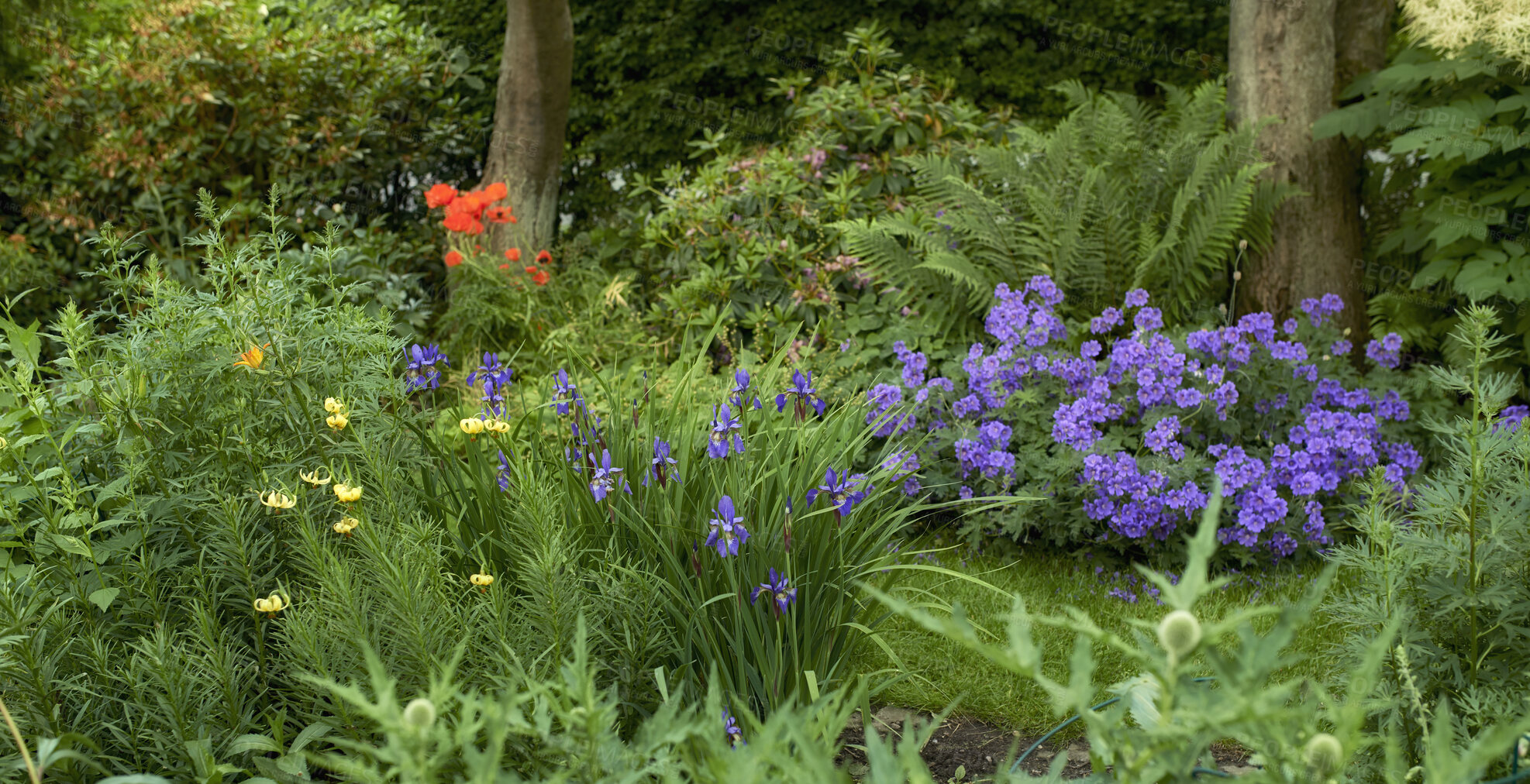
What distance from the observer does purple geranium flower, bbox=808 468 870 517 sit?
204cm

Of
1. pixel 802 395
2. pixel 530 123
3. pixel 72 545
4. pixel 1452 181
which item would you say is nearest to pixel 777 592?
pixel 802 395

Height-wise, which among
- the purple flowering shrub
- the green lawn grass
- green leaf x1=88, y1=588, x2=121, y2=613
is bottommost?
the green lawn grass

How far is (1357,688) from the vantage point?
0.86m

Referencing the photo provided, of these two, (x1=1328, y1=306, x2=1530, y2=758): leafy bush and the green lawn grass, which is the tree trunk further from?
(x1=1328, y1=306, x2=1530, y2=758): leafy bush

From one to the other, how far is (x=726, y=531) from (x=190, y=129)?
6251 mm

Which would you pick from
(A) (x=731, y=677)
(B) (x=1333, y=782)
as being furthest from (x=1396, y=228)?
(B) (x=1333, y=782)

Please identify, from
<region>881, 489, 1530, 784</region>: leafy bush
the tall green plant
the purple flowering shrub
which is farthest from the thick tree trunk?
<region>881, 489, 1530, 784</region>: leafy bush

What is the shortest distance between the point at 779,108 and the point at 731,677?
646cm

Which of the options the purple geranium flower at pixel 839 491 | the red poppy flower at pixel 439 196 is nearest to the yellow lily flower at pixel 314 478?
the purple geranium flower at pixel 839 491

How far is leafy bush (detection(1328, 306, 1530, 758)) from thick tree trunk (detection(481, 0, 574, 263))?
544 cm

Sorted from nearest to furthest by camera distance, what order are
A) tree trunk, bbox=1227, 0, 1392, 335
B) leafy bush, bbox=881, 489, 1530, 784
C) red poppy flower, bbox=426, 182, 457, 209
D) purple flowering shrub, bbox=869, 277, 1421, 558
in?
1. leafy bush, bbox=881, 489, 1530, 784
2. purple flowering shrub, bbox=869, 277, 1421, 558
3. tree trunk, bbox=1227, 0, 1392, 335
4. red poppy flower, bbox=426, 182, 457, 209

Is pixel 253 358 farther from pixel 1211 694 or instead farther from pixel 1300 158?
pixel 1300 158

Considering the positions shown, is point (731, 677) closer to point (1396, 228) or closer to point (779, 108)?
point (1396, 228)

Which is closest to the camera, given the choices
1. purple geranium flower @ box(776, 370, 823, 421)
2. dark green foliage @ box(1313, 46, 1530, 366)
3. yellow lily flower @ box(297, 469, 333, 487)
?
yellow lily flower @ box(297, 469, 333, 487)
